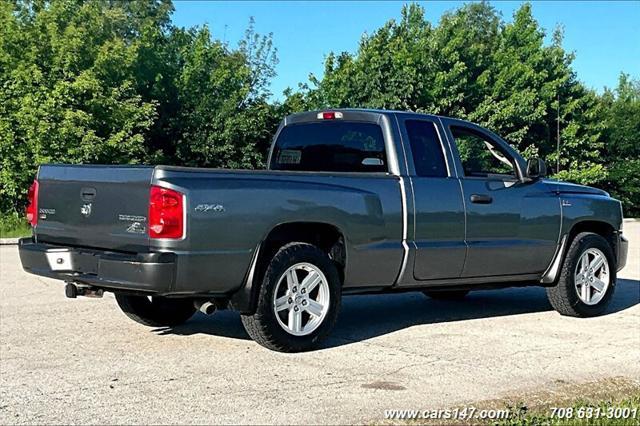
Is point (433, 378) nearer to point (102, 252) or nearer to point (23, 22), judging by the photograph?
point (102, 252)

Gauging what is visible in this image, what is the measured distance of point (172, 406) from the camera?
4949mm

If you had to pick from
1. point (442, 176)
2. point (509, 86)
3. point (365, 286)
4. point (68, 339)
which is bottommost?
point (68, 339)

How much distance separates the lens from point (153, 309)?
7.58 metres

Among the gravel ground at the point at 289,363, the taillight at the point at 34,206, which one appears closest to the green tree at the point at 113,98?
the gravel ground at the point at 289,363

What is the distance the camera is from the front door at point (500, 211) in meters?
7.71

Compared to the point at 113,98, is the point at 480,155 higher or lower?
lower

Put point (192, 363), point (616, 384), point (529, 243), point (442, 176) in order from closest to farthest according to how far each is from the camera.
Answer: point (616, 384)
point (192, 363)
point (442, 176)
point (529, 243)

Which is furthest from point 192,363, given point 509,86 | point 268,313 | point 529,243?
point 509,86

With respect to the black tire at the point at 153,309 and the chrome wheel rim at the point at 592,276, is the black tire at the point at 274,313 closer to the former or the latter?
the black tire at the point at 153,309

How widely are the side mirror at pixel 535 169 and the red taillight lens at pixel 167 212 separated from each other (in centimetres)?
383

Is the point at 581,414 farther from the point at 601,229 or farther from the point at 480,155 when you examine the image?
the point at 601,229

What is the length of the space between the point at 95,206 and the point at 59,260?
0.53 m

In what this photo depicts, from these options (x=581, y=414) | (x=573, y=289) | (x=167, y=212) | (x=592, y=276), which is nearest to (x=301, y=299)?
(x=167, y=212)

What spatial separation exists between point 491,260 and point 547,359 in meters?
1.52
